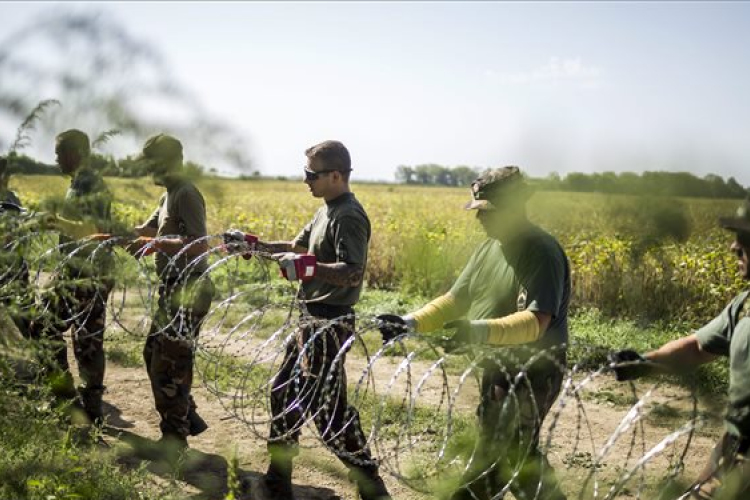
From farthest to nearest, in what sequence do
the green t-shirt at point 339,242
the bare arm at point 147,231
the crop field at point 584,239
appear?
the bare arm at point 147,231 → the green t-shirt at point 339,242 → the crop field at point 584,239

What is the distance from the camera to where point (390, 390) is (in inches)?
163

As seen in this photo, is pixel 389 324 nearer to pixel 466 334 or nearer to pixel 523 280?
pixel 466 334

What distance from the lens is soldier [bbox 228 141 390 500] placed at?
14.8ft

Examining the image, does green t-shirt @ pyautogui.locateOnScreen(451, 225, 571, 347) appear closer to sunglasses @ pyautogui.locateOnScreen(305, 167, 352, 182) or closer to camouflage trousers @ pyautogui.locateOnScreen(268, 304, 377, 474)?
camouflage trousers @ pyautogui.locateOnScreen(268, 304, 377, 474)

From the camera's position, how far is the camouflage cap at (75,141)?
2.54 meters

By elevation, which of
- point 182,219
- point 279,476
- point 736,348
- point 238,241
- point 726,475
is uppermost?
point 182,219

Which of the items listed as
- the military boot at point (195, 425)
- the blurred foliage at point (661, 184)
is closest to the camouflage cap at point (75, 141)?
the blurred foliage at point (661, 184)

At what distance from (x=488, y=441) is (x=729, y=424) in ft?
3.82

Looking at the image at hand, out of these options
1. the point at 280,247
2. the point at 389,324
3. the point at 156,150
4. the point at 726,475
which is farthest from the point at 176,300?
the point at 726,475

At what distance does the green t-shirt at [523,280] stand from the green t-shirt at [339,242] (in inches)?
29.3

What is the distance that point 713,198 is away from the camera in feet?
6.54

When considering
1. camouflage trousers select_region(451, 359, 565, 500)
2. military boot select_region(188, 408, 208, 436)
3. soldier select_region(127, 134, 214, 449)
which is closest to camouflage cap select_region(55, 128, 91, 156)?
camouflage trousers select_region(451, 359, 565, 500)

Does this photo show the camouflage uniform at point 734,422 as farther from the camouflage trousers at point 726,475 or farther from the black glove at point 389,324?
the black glove at point 389,324

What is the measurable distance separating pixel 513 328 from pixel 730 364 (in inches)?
38.0
